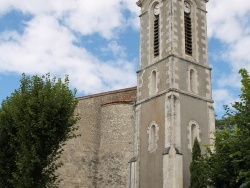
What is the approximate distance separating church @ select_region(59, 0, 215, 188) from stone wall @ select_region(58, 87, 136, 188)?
0.06 metres

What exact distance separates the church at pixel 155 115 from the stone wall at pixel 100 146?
59mm

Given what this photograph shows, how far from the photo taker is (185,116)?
81.0 feet

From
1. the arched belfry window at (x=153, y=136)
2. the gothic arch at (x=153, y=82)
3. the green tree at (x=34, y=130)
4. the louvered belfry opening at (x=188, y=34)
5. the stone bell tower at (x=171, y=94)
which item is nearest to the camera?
the green tree at (x=34, y=130)

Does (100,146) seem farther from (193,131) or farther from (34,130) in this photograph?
(34,130)

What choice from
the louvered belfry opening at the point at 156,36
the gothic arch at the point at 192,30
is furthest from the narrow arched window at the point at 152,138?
the gothic arch at the point at 192,30

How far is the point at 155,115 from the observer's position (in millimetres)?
25516

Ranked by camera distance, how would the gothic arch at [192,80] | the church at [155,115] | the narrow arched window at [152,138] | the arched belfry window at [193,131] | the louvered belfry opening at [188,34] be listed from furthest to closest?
the louvered belfry opening at [188,34], the gothic arch at [192,80], the narrow arched window at [152,138], the arched belfry window at [193,131], the church at [155,115]

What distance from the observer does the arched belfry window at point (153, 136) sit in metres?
25.0

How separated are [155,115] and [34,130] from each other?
9.84 m

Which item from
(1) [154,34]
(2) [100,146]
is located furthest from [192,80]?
(2) [100,146]

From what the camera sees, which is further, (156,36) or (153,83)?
(156,36)

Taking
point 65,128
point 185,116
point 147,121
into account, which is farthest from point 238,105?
point 147,121

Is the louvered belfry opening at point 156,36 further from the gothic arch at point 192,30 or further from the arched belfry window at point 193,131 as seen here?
the arched belfry window at point 193,131

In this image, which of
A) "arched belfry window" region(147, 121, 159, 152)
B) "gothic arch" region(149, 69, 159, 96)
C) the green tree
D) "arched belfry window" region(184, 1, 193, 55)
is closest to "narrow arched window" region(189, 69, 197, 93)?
"arched belfry window" region(184, 1, 193, 55)
